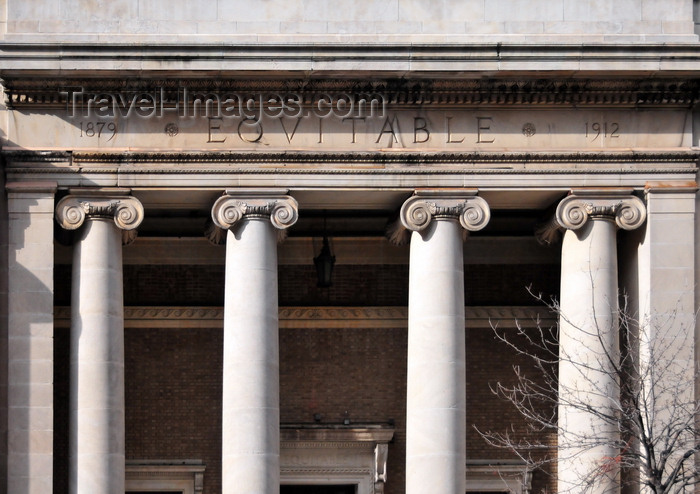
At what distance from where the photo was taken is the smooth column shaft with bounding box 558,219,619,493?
33656 millimetres

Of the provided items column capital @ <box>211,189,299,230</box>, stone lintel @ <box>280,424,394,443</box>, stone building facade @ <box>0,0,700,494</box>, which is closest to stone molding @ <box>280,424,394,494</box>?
stone lintel @ <box>280,424,394,443</box>

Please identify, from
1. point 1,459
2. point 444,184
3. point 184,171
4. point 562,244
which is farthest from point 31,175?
point 562,244

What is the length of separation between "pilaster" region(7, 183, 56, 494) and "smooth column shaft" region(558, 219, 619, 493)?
955cm

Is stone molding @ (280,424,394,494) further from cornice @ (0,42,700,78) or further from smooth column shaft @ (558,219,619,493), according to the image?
cornice @ (0,42,700,78)

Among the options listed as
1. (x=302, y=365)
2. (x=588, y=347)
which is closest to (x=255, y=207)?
(x=302, y=365)

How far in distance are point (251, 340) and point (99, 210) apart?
12.4ft

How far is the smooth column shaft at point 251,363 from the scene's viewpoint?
110 feet

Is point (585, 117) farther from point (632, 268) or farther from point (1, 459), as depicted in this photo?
point (1, 459)

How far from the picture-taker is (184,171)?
113ft

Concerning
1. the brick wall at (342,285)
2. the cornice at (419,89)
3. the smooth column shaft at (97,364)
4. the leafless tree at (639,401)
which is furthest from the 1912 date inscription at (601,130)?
the smooth column shaft at (97,364)

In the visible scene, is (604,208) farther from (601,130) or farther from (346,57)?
(346,57)

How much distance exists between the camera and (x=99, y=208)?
3419 centimetres

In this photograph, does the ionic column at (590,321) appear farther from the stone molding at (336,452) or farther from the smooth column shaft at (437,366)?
the stone molding at (336,452)

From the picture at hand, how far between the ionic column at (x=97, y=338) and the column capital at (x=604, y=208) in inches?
324
